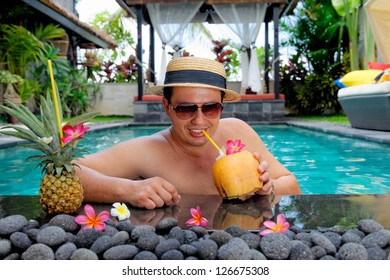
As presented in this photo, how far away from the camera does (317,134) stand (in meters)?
9.23

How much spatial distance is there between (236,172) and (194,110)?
0.38 meters

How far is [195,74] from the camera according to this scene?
2.21 m

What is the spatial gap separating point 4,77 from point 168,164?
8718mm

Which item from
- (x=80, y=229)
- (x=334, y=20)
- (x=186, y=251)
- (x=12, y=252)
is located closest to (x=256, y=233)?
(x=186, y=251)

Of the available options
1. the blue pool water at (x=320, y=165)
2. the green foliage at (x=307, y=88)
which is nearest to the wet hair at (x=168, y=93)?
the blue pool water at (x=320, y=165)

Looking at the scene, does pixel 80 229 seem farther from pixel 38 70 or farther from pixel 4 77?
pixel 38 70

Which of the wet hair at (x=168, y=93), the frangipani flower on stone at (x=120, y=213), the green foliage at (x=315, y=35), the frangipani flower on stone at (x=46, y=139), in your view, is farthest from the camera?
the green foliage at (x=315, y=35)

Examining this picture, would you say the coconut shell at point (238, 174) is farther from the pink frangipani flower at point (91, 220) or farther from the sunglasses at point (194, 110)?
the pink frangipani flower at point (91, 220)

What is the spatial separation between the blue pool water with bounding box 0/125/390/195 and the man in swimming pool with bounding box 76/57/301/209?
91.3 inches

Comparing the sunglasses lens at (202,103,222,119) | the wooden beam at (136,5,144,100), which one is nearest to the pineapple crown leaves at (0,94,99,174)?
the sunglasses lens at (202,103,222,119)

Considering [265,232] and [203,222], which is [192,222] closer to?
[203,222]

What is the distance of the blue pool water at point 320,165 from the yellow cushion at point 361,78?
1.22 m

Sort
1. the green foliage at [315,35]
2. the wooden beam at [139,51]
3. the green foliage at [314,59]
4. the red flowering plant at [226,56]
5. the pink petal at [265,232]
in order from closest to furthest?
1. the pink petal at [265,232]
2. the wooden beam at [139,51]
3. the green foliage at [314,59]
4. the green foliage at [315,35]
5. the red flowering plant at [226,56]

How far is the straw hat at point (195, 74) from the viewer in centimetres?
221
